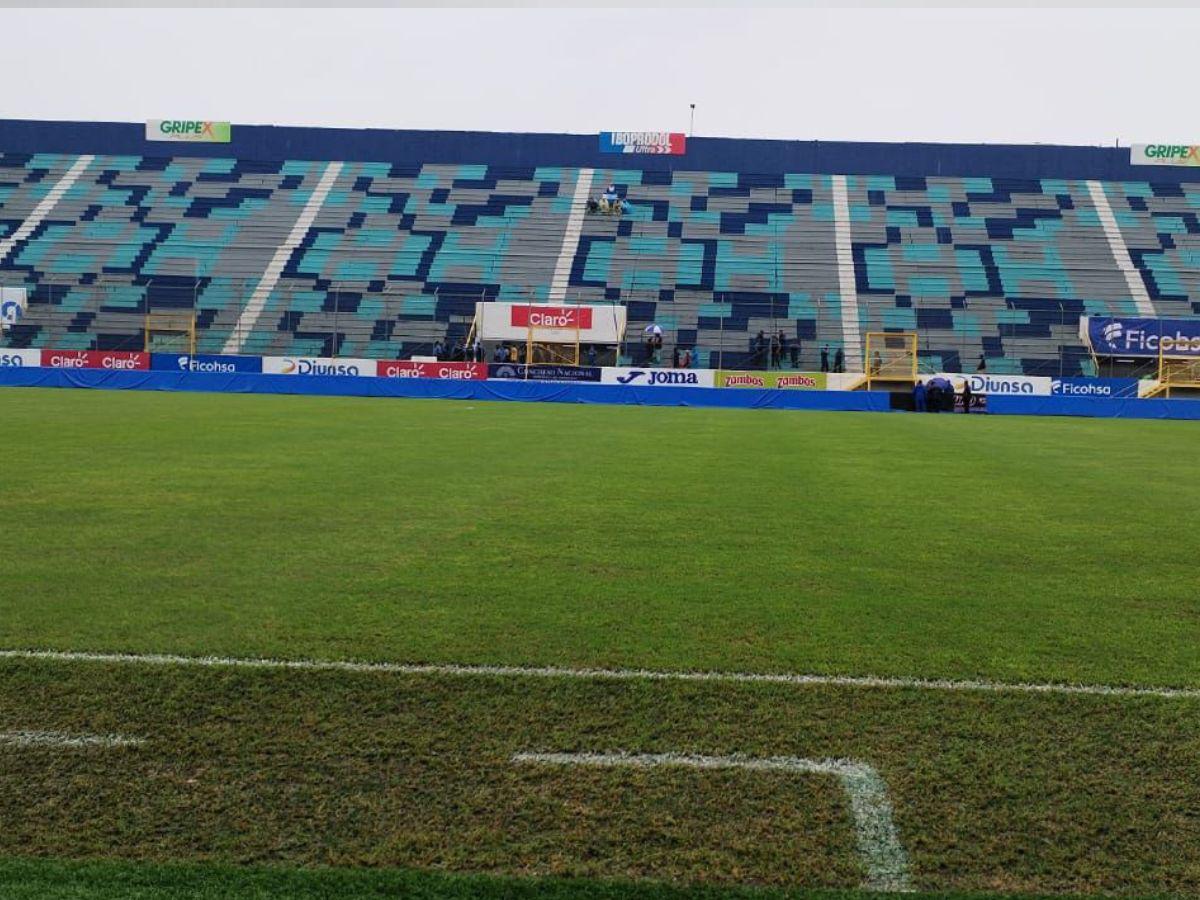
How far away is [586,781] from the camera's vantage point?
13.3 feet

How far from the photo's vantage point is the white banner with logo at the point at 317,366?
4356 cm

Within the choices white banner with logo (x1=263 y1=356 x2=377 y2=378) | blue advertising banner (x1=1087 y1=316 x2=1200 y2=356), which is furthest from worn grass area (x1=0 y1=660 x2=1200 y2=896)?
blue advertising banner (x1=1087 y1=316 x2=1200 y2=356)

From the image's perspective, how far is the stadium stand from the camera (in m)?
49.7

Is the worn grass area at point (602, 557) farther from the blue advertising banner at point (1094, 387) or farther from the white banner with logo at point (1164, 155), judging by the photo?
the white banner with logo at point (1164, 155)

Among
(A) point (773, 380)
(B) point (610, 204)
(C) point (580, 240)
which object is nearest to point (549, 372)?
(A) point (773, 380)

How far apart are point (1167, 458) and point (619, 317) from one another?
28.6 meters

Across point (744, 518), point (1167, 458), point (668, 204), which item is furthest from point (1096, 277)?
point (744, 518)

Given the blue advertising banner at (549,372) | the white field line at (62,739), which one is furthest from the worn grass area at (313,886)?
the blue advertising banner at (549,372)

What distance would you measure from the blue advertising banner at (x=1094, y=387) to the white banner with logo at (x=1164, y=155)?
2598cm

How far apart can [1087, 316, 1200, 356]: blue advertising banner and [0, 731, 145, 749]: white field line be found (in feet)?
149

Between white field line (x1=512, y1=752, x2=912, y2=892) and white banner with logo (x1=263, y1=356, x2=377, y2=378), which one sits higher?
white banner with logo (x1=263, y1=356, x2=377, y2=378)

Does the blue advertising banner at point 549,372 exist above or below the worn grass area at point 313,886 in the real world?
above

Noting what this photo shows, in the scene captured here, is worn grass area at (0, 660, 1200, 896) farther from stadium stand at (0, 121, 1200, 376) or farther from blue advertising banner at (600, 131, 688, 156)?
blue advertising banner at (600, 131, 688, 156)

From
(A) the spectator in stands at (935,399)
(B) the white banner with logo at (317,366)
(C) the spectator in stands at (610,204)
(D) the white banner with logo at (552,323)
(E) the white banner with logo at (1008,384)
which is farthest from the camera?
(C) the spectator in stands at (610,204)
